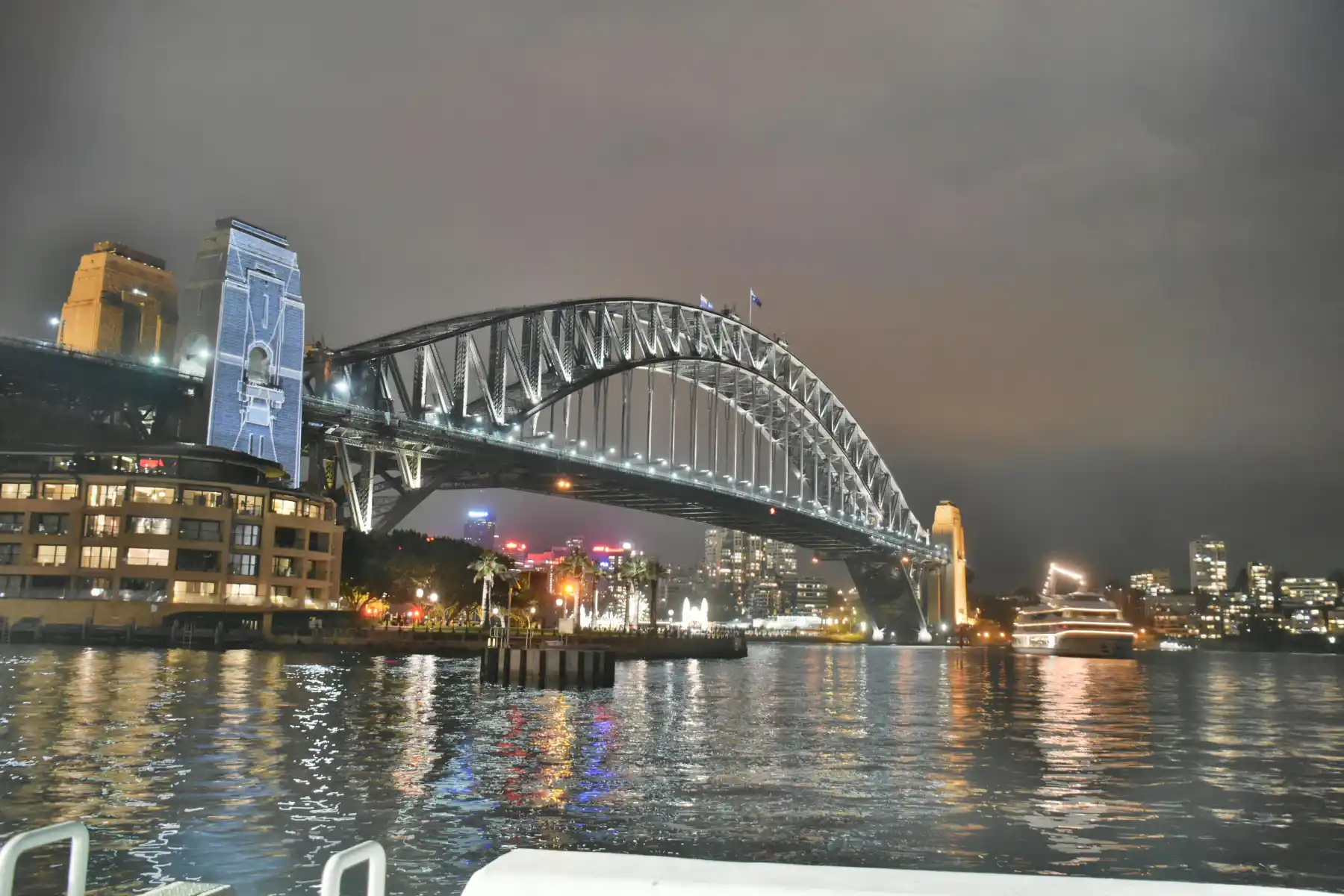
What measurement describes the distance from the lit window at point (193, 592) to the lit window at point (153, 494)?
5722mm

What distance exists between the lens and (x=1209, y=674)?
9550cm

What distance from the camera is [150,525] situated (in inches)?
3159

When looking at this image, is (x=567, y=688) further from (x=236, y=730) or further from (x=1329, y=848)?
(x=1329, y=848)

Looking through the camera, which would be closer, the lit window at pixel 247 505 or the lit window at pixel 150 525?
the lit window at pixel 150 525

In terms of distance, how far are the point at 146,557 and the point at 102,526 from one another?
12.3 feet

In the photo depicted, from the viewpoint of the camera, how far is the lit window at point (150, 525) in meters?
79.9

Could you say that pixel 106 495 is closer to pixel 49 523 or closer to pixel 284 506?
pixel 49 523

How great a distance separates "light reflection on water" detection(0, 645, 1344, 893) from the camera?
53.9 ft

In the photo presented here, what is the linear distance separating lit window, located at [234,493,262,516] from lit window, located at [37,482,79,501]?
10.2 metres

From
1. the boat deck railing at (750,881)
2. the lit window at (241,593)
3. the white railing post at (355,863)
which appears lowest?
the white railing post at (355,863)

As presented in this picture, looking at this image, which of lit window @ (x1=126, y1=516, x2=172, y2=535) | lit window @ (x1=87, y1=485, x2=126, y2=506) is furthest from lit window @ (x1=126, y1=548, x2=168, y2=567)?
lit window @ (x1=87, y1=485, x2=126, y2=506)

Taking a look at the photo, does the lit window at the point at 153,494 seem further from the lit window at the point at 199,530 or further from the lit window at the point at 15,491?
the lit window at the point at 15,491

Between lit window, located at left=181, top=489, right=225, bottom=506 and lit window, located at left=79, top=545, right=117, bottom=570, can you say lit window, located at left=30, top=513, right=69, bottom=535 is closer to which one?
lit window, located at left=79, top=545, right=117, bottom=570

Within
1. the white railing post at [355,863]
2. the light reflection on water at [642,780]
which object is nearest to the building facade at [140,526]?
the light reflection on water at [642,780]
